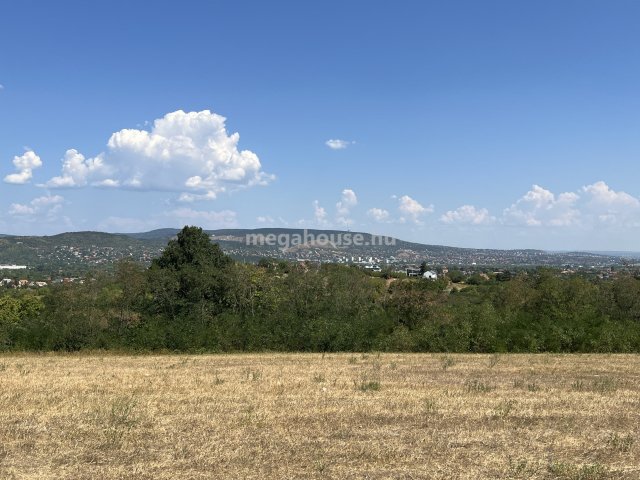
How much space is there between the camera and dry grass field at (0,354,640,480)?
26.9 feet

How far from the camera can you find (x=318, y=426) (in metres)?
10.7

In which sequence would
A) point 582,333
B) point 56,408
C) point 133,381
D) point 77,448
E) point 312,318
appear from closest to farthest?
point 77,448
point 56,408
point 133,381
point 582,333
point 312,318

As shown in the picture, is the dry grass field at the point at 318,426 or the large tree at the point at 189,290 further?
the large tree at the point at 189,290

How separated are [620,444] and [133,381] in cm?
1338

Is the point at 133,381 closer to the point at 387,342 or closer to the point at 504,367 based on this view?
the point at 504,367

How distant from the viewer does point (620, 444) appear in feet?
30.8

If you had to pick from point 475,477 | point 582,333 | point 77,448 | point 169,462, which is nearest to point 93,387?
point 77,448

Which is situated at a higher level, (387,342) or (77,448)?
(77,448)

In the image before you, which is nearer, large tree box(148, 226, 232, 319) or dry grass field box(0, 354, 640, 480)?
dry grass field box(0, 354, 640, 480)

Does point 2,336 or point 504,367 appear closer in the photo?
point 504,367

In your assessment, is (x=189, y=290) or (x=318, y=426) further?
(x=189, y=290)

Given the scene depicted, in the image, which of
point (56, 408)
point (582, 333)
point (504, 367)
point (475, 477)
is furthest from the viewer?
point (582, 333)

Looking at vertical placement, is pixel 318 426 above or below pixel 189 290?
above

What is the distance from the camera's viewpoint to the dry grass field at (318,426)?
8.20 metres
